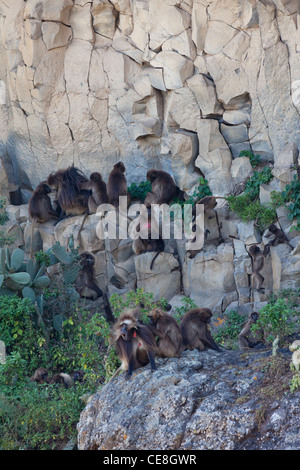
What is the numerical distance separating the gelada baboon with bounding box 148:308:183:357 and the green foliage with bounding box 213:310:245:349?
3532mm

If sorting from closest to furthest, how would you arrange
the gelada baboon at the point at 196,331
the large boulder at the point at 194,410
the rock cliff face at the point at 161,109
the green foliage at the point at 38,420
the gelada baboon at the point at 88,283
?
the large boulder at the point at 194,410
the green foliage at the point at 38,420
the gelada baboon at the point at 196,331
the rock cliff face at the point at 161,109
the gelada baboon at the point at 88,283

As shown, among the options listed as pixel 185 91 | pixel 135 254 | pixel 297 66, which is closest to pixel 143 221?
pixel 135 254

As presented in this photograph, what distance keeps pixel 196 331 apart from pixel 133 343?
4.77 feet

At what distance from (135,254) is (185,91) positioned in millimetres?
4020

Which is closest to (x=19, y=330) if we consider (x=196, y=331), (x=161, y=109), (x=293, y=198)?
(x=196, y=331)

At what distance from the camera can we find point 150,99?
55.3 feet

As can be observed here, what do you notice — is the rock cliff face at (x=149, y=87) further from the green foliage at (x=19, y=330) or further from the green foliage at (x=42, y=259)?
the green foliage at (x=19, y=330)

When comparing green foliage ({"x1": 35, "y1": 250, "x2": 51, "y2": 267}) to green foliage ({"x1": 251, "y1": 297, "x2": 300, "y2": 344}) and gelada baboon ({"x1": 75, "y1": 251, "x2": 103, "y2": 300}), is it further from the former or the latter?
green foliage ({"x1": 251, "y1": 297, "x2": 300, "y2": 344})

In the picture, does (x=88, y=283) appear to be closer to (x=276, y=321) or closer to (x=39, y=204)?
(x=39, y=204)

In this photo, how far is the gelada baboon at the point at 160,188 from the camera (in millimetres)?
15695

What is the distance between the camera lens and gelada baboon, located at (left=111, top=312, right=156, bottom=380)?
905 centimetres

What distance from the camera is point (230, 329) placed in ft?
44.7

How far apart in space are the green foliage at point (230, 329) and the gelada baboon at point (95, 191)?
13.9ft

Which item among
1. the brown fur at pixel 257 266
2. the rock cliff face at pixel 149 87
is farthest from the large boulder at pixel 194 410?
the rock cliff face at pixel 149 87
